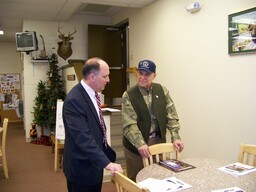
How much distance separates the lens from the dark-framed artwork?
9.57 ft

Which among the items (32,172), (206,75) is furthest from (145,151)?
(32,172)

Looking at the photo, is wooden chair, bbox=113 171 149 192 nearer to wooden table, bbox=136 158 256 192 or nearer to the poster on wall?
wooden table, bbox=136 158 256 192

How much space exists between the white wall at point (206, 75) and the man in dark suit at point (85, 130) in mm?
1881

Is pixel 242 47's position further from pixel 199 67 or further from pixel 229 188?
pixel 229 188

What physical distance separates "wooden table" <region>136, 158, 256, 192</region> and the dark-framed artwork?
142 centimetres

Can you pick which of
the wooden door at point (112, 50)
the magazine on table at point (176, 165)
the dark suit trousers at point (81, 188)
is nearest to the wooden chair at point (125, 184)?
the dark suit trousers at point (81, 188)

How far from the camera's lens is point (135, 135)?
239 cm

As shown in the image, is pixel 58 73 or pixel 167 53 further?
pixel 58 73

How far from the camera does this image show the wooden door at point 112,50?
662 cm

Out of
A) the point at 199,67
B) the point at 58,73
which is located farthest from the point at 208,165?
the point at 58,73

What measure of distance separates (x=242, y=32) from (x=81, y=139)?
226 centimetres

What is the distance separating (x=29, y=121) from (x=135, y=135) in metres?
4.94

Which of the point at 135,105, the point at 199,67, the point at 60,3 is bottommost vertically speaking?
the point at 135,105

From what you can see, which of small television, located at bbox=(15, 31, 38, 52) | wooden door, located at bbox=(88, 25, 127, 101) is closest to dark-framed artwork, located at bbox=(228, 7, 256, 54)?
wooden door, located at bbox=(88, 25, 127, 101)
